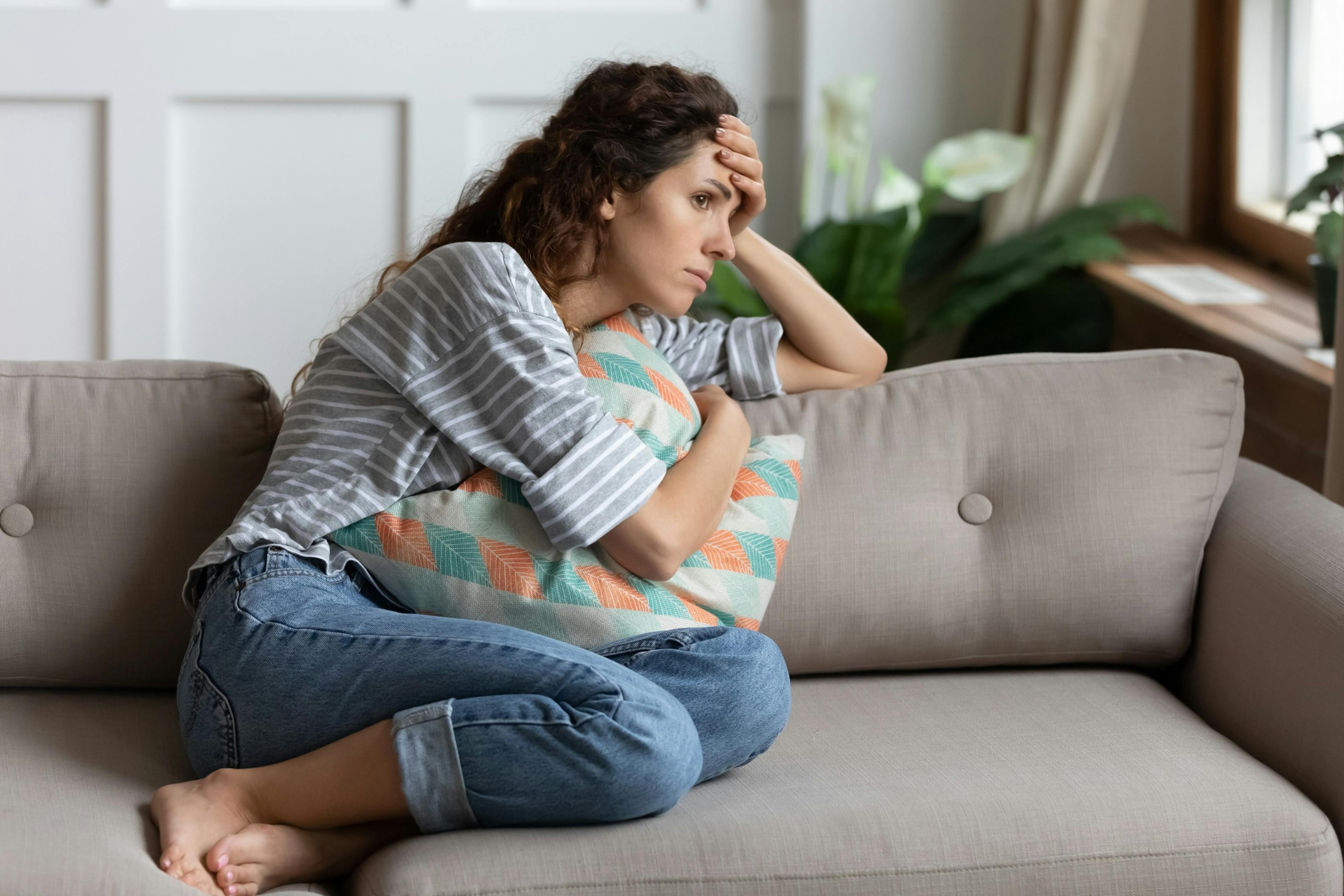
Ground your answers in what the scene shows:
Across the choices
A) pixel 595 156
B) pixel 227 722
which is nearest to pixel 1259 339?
pixel 595 156

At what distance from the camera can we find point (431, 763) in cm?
100

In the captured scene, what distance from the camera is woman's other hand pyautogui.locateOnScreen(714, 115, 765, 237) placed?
1331 millimetres

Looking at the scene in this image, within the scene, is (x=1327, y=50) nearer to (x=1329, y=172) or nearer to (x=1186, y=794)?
(x=1329, y=172)

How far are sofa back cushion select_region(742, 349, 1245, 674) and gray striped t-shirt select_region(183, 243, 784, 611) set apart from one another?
27 centimetres

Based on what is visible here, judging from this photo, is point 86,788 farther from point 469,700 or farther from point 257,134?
point 257,134

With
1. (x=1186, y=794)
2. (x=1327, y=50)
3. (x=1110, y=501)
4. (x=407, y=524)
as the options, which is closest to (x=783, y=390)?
(x=1110, y=501)

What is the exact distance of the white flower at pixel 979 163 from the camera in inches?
98.3

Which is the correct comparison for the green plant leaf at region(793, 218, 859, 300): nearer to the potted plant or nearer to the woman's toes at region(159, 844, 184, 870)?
the potted plant

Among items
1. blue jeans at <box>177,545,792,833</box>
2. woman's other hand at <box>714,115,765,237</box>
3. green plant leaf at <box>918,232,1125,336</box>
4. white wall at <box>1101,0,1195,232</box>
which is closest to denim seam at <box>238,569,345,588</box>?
blue jeans at <box>177,545,792,833</box>

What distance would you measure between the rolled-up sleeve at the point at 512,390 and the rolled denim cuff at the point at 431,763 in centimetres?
22

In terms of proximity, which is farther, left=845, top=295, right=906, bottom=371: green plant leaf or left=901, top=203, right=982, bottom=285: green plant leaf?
left=901, top=203, right=982, bottom=285: green plant leaf

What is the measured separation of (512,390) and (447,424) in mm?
70

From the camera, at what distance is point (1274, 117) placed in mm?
2547

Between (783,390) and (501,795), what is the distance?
0.65m
